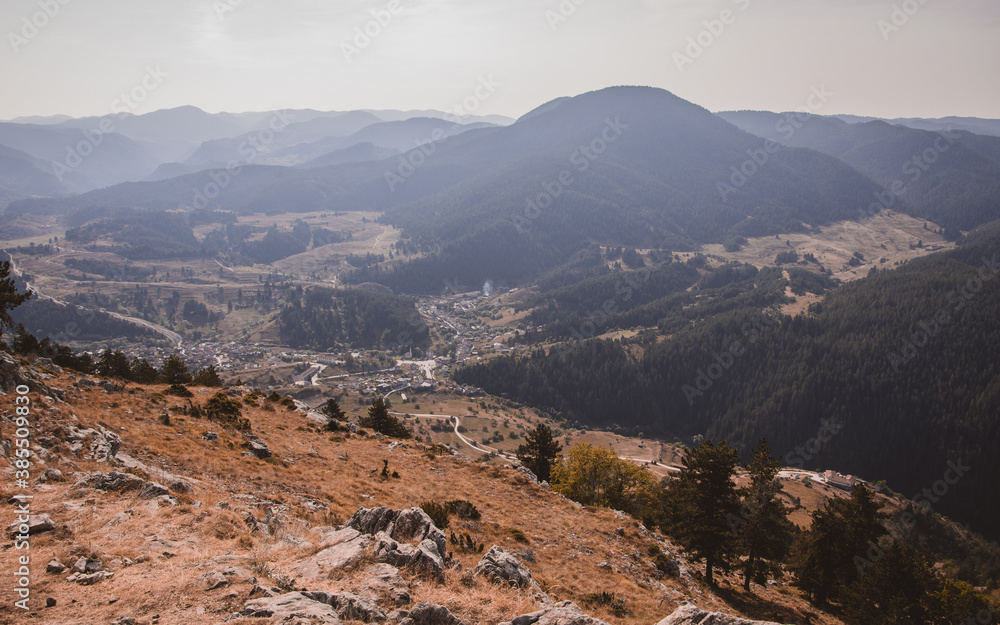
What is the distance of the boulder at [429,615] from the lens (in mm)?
11938

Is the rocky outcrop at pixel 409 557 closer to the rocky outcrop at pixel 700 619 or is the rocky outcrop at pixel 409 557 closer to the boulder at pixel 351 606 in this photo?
the boulder at pixel 351 606

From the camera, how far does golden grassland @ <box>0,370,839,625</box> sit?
12000 millimetres

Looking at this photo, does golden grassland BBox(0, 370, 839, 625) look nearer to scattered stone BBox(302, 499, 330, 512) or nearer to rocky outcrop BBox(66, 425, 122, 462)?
scattered stone BBox(302, 499, 330, 512)

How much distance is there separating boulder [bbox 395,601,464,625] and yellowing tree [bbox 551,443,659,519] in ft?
88.3

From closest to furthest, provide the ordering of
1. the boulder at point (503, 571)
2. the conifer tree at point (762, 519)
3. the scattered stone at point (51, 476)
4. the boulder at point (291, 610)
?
1. the boulder at point (291, 610)
2. the boulder at point (503, 571)
3. the scattered stone at point (51, 476)
4. the conifer tree at point (762, 519)

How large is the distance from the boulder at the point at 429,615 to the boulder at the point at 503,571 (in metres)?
3.77

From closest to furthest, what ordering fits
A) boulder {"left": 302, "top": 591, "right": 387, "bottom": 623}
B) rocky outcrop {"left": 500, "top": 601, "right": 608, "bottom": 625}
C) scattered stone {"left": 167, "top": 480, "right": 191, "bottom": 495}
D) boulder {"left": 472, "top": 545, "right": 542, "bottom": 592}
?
boulder {"left": 302, "top": 591, "right": 387, "bottom": 623}
rocky outcrop {"left": 500, "top": 601, "right": 608, "bottom": 625}
boulder {"left": 472, "top": 545, "right": 542, "bottom": 592}
scattered stone {"left": 167, "top": 480, "right": 191, "bottom": 495}

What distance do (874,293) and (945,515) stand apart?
96.2m

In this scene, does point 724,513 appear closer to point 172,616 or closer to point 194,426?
point 172,616

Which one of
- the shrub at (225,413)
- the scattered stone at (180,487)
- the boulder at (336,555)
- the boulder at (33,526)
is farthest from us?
the shrub at (225,413)

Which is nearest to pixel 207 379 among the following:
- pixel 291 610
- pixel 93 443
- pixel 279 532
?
pixel 93 443

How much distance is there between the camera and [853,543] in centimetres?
2892

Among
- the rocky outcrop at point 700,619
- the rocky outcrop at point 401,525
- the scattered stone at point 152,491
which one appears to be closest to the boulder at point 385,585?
the rocky outcrop at point 401,525

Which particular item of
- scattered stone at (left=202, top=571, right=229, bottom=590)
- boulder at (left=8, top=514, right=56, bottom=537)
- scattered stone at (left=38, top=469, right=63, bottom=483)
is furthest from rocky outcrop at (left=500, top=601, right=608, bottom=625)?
scattered stone at (left=38, top=469, right=63, bottom=483)
